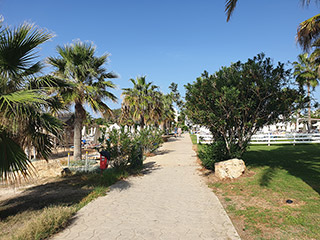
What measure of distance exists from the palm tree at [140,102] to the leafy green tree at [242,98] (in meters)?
10.4

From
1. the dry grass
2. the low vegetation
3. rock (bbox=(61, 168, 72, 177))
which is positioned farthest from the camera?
rock (bbox=(61, 168, 72, 177))

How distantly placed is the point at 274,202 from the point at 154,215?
288 cm

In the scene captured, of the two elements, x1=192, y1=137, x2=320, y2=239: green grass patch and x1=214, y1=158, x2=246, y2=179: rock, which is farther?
x1=214, y1=158, x2=246, y2=179: rock

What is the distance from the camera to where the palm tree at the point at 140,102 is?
18.4m

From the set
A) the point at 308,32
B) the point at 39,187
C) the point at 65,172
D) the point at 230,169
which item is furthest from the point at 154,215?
the point at 308,32

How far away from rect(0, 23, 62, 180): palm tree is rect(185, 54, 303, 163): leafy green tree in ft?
16.6

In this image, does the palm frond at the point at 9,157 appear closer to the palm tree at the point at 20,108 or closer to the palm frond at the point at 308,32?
the palm tree at the point at 20,108

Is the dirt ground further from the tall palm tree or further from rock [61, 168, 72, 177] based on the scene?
the tall palm tree

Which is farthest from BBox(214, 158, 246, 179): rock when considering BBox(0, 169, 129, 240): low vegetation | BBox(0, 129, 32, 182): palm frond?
BBox(0, 129, 32, 182): palm frond

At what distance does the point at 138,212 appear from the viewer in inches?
192

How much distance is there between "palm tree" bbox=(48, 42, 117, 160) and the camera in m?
10.3

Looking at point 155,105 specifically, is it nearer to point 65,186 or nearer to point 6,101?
point 65,186

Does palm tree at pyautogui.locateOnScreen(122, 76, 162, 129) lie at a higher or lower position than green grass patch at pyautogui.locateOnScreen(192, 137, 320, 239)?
higher

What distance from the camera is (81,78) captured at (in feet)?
36.6
